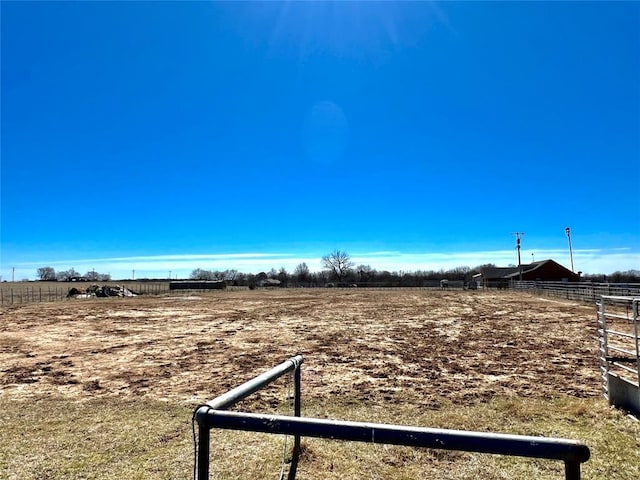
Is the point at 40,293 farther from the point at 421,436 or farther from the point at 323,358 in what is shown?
the point at 421,436

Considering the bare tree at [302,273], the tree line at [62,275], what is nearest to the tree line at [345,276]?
the bare tree at [302,273]

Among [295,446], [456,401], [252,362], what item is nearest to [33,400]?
[252,362]

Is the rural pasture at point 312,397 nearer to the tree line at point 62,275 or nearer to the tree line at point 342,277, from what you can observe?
the tree line at point 342,277

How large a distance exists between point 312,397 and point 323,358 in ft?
9.63

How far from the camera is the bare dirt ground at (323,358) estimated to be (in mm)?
6465

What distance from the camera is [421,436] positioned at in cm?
175

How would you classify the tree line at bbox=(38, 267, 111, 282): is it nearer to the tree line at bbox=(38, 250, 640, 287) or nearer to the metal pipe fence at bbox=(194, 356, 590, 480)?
the tree line at bbox=(38, 250, 640, 287)

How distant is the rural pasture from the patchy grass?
0.02 m

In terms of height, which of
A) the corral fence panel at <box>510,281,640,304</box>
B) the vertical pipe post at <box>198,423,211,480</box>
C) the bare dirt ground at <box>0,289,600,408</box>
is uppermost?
the vertical pipe post at <box>198,423,211,480</box>

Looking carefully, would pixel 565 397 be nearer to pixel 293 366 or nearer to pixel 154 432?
pixel 293 366

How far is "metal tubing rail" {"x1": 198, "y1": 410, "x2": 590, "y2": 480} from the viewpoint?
61.9 inches

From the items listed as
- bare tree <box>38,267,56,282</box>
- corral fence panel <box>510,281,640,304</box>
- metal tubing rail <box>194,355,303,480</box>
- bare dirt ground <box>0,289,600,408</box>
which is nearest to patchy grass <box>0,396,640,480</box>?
bare dirt ground <box>0,289,600,408</box>

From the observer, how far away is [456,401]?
5.77m

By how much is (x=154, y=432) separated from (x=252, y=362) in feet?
12.9
